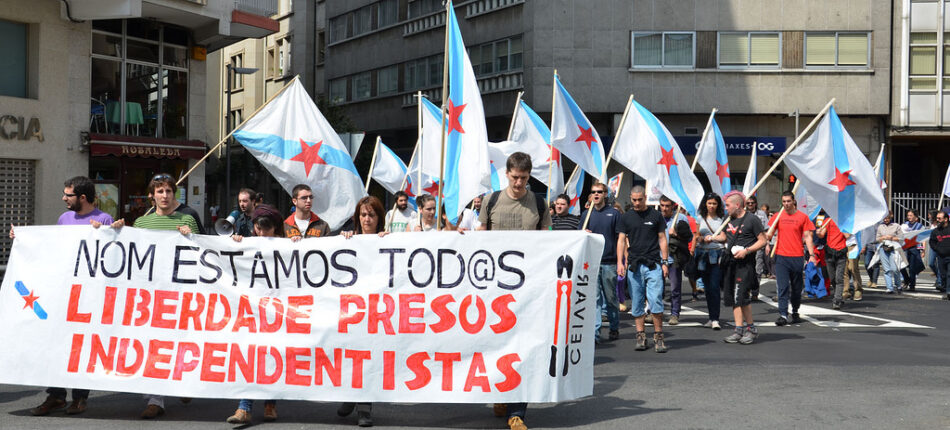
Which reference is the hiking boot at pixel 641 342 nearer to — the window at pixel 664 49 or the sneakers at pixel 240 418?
the sneakers at pixel 240 418

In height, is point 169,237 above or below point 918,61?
below

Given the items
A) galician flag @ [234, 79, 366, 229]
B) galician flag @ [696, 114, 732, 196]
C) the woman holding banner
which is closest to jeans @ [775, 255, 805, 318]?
galician flag @ [696, 114, 732, 196]

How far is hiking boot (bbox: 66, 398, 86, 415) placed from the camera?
7242mm

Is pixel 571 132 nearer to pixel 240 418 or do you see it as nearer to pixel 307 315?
pixel 307 315

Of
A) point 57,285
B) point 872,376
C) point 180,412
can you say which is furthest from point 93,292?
point 872,376

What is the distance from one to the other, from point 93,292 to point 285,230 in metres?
1.52

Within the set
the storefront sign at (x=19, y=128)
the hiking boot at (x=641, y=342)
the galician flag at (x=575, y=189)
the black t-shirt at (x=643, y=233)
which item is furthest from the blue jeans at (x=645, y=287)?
the storefront sign at (x=19, y=128)

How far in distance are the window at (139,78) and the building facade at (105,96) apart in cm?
2

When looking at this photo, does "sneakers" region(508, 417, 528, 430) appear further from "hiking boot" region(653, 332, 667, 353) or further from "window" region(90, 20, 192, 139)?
"window" region(90, 20, 192, 139)

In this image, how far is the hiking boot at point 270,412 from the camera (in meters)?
7.02

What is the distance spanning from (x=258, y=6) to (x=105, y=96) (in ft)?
17.5

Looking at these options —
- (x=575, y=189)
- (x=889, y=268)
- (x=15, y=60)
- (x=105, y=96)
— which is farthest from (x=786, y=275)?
(x=105, y=96)

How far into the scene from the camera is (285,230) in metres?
8.05

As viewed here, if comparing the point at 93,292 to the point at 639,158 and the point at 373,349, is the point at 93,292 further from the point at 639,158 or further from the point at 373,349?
the point at 639,158
